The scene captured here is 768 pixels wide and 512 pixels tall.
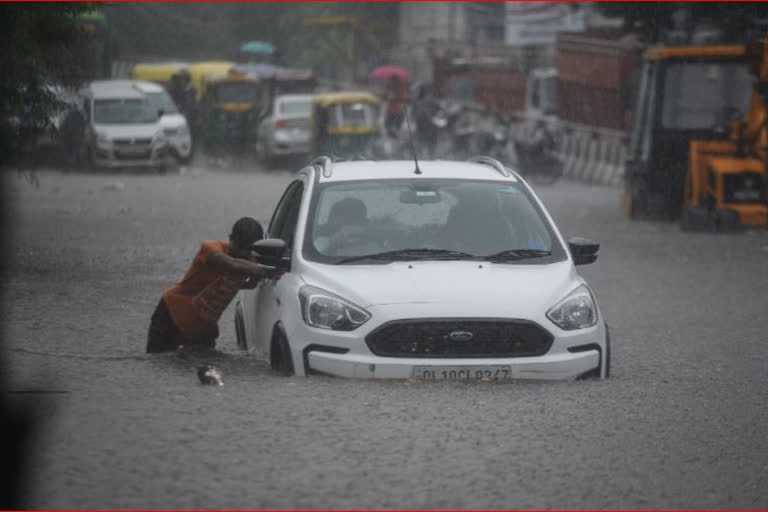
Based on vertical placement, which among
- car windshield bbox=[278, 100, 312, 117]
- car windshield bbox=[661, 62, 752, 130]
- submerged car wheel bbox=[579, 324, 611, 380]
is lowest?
car windshield bbox=[278, 100, 312, 117]

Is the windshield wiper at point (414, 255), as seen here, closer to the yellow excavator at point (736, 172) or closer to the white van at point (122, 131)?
the yellow excavator at point (736, 172)

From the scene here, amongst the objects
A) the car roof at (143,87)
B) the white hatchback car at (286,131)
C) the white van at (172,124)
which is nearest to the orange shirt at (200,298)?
the white van at (172,124)

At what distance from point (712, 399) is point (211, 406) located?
282 cm

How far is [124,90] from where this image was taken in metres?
39.2

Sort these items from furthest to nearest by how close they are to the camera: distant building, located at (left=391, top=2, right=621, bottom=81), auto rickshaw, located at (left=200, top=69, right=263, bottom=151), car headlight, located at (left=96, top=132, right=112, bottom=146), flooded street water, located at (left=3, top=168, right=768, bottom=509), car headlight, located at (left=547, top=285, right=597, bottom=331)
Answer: distant building, located at (left=391, top=2, right=621, bottom=81), auto rickshaw, located at (left=200, top=69, right=263, bottom=151), car headlight, located at (left=96, top=132, right=112, bottom=146), car headlight, located at (left=547, top=285, right=597, bottom=331), flooded street water, located at (left=3, top=168, right=768, bottom=509)

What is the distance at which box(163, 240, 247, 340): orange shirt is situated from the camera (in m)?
10.4

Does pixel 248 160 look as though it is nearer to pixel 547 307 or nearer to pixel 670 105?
pixel 670 105

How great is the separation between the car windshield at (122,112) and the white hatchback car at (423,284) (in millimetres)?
27780

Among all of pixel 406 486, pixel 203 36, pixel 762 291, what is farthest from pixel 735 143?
pixel 203 36

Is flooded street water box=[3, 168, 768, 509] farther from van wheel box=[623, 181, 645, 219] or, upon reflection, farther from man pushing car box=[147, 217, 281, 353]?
van wheel box=[623, 181, 645, 219]

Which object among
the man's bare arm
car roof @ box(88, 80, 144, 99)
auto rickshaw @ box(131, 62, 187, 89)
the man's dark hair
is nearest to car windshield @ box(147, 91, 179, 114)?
car roof @ box(88, 80, 144, 99)

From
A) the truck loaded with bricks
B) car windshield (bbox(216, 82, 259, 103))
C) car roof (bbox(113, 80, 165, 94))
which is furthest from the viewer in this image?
car windshield (bbox(216, 82, 259, 103))

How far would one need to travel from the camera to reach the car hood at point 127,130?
123ft

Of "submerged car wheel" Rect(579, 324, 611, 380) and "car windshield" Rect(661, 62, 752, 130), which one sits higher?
"submerged car wheel" Rect(579, 324, 611, 380)
